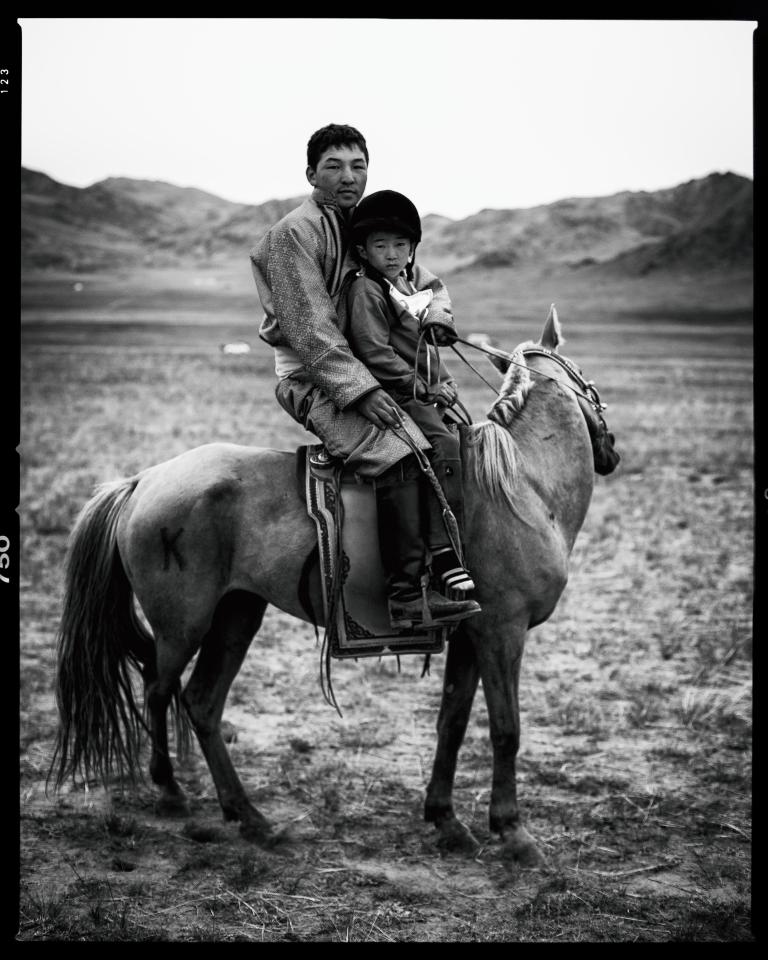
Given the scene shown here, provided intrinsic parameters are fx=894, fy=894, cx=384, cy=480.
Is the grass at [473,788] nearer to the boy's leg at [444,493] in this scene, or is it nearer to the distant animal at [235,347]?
the boy's leg at [444,493]

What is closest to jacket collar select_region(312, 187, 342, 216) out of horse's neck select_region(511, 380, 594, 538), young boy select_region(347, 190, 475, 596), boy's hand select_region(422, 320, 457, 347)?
young boy select_region(347, 190, 475, 596)

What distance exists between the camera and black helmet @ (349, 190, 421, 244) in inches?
137

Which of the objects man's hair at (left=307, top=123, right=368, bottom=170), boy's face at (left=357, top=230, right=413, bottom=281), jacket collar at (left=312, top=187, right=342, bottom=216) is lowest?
boy's face at (left=357, top=230, right=413, bottom=281)

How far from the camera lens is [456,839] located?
13.7 ft

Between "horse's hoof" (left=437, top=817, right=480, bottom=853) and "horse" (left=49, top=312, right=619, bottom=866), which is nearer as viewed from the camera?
"horse" (left=49, top=312, right=619, bottom=866)

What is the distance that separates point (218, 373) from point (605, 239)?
1975 cm

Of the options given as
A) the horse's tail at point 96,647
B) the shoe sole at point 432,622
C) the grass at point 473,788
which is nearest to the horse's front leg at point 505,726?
the grass at point 473,788

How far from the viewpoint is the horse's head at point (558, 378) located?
13.9 ft

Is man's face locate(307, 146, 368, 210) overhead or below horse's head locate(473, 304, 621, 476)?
overhead

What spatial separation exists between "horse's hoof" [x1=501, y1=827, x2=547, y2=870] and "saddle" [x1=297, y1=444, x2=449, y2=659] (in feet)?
3.13

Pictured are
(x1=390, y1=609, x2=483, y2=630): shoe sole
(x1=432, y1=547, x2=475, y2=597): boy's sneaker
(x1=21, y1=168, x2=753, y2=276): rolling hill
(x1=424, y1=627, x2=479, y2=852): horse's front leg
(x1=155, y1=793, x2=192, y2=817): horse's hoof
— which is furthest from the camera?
(x1=21, y1=168, x2=753, y2=276): rolling hill

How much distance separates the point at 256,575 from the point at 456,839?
61.5 inches

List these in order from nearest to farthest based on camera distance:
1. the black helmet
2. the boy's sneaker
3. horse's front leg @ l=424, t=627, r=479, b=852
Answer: the black helmet, the boy's sneaker, horse's front leg @ l=424, t=627, r=479, b=852

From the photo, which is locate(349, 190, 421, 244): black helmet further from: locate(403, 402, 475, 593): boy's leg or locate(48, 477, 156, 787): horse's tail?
locate(48, 477, 156, 787): horse's tail
